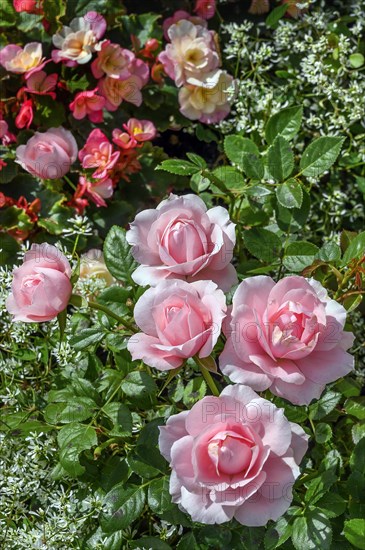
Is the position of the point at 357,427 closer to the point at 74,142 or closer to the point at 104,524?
the point at 104,524

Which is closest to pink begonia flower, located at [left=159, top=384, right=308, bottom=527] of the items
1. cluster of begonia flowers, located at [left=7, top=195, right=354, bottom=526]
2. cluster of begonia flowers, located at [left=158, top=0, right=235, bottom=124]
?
cluster of begonia flowers, located at [left=7, top=195, right=354, bottom=526]

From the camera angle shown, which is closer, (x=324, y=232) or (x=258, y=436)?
(x=258, y=436)

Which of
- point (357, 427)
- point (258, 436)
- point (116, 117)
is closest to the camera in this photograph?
point (258, 436)

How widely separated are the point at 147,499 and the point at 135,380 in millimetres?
157

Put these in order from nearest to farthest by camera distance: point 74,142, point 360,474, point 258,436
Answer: point 258,436 < point 360,474 < point 74,142

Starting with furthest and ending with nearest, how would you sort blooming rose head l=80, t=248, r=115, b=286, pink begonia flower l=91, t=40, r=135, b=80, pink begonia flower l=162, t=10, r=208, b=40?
1. pink begonia flower l=162, t=10, r=208, b=40
2. pink begonia flower l=91, t=40, r=135, b=80
3. blooming rose head l=80, t=248, r=115, b=286

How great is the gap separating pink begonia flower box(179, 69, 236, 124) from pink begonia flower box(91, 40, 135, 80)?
13 cm

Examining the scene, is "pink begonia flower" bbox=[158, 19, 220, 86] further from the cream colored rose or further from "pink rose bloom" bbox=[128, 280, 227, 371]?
"pink rose bloom" bbox=[128, 280, 227, 371]

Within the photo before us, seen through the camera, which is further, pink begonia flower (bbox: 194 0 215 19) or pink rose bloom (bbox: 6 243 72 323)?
pink begonia flower (bbox: 194 0 215 19)

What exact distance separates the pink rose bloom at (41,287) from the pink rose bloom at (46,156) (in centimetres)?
58

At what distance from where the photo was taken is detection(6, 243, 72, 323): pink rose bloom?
3.04 feet

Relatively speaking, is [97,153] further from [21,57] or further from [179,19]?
[179,19]

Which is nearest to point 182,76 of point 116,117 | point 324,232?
point 116,117

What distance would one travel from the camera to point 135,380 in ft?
3.51
